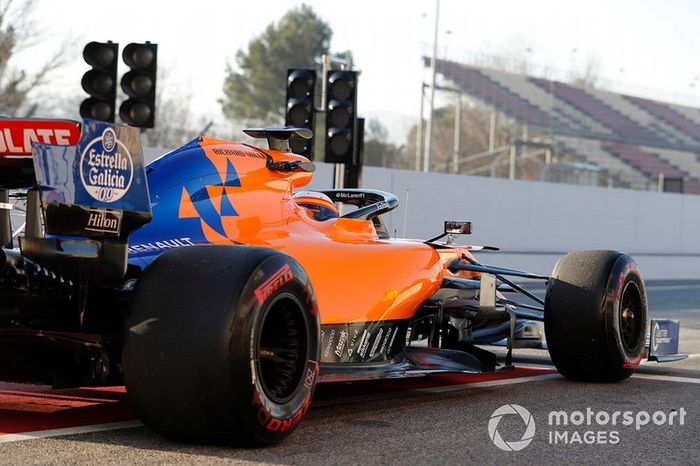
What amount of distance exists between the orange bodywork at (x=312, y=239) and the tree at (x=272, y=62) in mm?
65006

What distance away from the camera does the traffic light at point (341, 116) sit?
15031mm

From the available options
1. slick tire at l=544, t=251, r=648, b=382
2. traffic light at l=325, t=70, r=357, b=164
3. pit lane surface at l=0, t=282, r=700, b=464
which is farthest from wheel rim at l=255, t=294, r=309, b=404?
traffic light at l=325, t=70, r=357, b=164

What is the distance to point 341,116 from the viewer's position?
15.1 metres

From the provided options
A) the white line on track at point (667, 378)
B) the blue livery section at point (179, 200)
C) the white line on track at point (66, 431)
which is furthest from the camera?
the white line on track at point (667, 378)

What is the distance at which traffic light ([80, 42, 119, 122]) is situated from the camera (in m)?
13.6

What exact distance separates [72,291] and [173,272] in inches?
27.1

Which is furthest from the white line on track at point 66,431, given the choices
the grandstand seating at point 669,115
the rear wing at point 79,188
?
the grandstand seating at point 669,115


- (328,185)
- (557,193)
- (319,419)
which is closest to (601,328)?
(319,419)

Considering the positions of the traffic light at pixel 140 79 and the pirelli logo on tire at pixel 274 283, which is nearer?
the pirelli logo on tire at pixel 274 283

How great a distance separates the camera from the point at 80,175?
14.9ft

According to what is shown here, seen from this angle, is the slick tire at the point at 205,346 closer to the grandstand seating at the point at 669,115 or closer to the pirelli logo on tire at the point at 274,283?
the pirelli logo on tire at the point at 274,283

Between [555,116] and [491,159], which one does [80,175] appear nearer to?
[555,116]

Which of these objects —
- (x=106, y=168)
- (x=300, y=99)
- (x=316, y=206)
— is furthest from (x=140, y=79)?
(x=106, y=168)

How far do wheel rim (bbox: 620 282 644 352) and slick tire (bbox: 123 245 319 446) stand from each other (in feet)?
11.6
